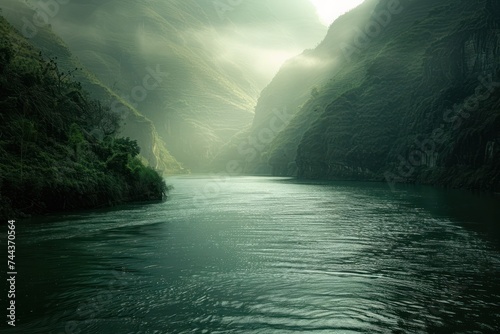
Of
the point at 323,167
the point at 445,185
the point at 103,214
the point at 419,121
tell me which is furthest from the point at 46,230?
the point at 323,167

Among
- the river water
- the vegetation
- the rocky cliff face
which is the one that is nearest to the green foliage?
the rocky cliff face

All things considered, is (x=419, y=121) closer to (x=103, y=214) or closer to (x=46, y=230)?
(x=103, y=214)

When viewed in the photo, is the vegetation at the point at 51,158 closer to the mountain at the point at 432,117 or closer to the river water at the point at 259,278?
the river water at the point at 259,278

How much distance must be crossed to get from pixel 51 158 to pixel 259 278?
4443 cm

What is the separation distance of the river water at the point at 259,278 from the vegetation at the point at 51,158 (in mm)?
8578

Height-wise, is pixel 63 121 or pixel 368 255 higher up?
pixel 63 121

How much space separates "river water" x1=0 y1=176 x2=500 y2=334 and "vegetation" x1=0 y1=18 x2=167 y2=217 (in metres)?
8.58

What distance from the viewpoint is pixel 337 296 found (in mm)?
18578

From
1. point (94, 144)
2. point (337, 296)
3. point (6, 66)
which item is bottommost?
point (337, 296)

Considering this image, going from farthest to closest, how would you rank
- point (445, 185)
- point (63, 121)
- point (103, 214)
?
point (445, 185)
point (63, 121)
point (103, 214)

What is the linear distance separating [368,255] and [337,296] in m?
9.75

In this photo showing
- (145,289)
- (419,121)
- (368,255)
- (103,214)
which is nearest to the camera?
(145,289)

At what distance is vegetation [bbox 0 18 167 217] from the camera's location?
159ft

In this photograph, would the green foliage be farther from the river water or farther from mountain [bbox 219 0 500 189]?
the river water
